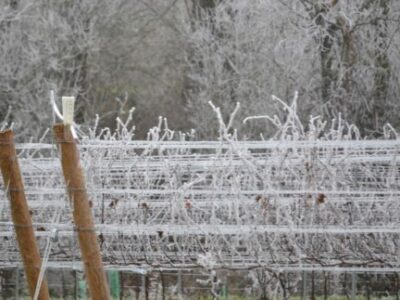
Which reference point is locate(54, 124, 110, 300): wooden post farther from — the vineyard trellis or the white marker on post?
the vineyard trellis

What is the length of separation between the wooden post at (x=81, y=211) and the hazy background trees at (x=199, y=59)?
26.7 feet

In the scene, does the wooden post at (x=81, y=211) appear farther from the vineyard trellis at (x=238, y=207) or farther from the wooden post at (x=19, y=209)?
the vineyard trellis at (x=238, y=207)

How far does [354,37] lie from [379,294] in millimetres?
4739

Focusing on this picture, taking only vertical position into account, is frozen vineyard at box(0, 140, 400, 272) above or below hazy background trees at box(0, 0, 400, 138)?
below

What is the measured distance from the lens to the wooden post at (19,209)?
5.07 meters

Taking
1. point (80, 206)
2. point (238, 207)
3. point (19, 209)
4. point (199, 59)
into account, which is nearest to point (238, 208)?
point (238, 207)

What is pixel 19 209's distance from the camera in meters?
5.11

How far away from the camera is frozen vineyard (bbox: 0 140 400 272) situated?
672cm

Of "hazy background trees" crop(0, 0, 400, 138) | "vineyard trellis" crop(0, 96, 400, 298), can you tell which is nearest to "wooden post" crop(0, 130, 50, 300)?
"vineyard trellis" crop(0, 96, 400, 298)

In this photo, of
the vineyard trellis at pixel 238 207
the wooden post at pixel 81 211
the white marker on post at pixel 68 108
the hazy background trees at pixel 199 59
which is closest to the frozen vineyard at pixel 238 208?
the vineyard trellis at pixel 238 207

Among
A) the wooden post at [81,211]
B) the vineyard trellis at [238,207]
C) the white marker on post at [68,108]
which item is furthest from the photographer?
the vineyard trellis at [238,207]

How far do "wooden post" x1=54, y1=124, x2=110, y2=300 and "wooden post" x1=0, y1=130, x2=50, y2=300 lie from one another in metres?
0.42

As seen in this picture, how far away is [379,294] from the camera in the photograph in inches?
361

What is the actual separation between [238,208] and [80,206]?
2357 millimetres
